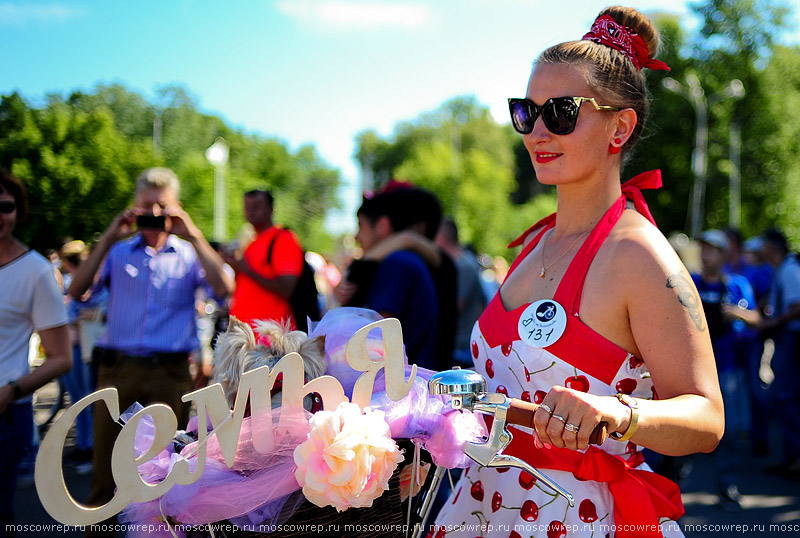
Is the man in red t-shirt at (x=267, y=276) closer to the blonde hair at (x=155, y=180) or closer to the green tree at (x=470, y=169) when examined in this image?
the blonde hair at (x=155, y=180)

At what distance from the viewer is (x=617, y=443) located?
70.9 inches

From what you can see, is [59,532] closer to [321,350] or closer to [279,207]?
[321,350]

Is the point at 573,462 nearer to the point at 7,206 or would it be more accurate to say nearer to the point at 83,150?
the point at 7,206

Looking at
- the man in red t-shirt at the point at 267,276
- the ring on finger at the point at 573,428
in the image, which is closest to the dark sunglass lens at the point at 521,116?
the ring on finger at the point at 573,428

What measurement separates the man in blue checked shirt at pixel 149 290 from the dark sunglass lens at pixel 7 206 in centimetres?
115

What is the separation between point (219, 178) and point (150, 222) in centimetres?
1071

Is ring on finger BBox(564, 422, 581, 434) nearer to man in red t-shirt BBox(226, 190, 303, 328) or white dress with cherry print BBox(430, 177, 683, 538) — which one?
white dress with cherry print BBox(430, 177, 683, 538)

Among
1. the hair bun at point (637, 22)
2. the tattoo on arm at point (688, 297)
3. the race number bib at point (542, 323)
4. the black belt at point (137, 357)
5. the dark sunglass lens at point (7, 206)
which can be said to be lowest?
the black belt at point (137, 357)

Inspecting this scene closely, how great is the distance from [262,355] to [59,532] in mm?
4161

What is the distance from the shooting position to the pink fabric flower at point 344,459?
1.38 m

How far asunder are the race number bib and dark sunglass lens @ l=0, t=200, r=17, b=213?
7.96 feet

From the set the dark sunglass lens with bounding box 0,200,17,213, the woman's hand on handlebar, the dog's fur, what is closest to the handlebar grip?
the woman's hand on handlebar

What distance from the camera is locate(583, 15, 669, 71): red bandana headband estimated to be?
1.97m

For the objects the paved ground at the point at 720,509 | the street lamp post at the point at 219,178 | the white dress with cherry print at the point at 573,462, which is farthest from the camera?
the street lamp post at the point at 219,178
